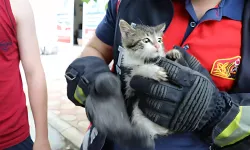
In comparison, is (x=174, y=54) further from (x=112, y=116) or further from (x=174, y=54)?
(x=112, y=116)

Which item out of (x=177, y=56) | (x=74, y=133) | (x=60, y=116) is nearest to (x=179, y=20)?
(x=177, y=56)

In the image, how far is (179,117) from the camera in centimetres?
51

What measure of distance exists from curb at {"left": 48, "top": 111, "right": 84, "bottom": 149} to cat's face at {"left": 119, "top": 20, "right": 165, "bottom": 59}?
3.44 feet

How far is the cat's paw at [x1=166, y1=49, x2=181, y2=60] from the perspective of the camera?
1.80 ft

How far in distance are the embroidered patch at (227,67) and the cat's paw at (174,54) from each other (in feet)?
0.25

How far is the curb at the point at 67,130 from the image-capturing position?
1.62 metres

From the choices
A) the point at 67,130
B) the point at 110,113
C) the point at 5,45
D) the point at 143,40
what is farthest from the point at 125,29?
the point at 67,130

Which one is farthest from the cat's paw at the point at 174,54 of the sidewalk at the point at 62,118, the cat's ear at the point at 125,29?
the sidewalk at the point at 62,118

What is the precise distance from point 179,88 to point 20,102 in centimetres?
53

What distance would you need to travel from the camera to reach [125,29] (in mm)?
612

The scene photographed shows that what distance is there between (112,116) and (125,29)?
21cm

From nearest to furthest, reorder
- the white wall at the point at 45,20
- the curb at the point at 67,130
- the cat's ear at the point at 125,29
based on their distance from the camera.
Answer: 1. the cat's ear at the point at 125,29
2. the curb at the point at 67,130
3. the white wall at the point at 45,20

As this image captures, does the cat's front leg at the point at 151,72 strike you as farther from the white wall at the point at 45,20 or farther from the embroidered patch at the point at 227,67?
the white wall at the point at 45,20

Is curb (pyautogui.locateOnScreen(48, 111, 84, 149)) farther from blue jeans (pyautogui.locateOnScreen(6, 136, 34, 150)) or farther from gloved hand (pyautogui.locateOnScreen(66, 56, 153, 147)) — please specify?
gloved hand (pyautogui.locateOnScreen(66, 56, 153, 147))
